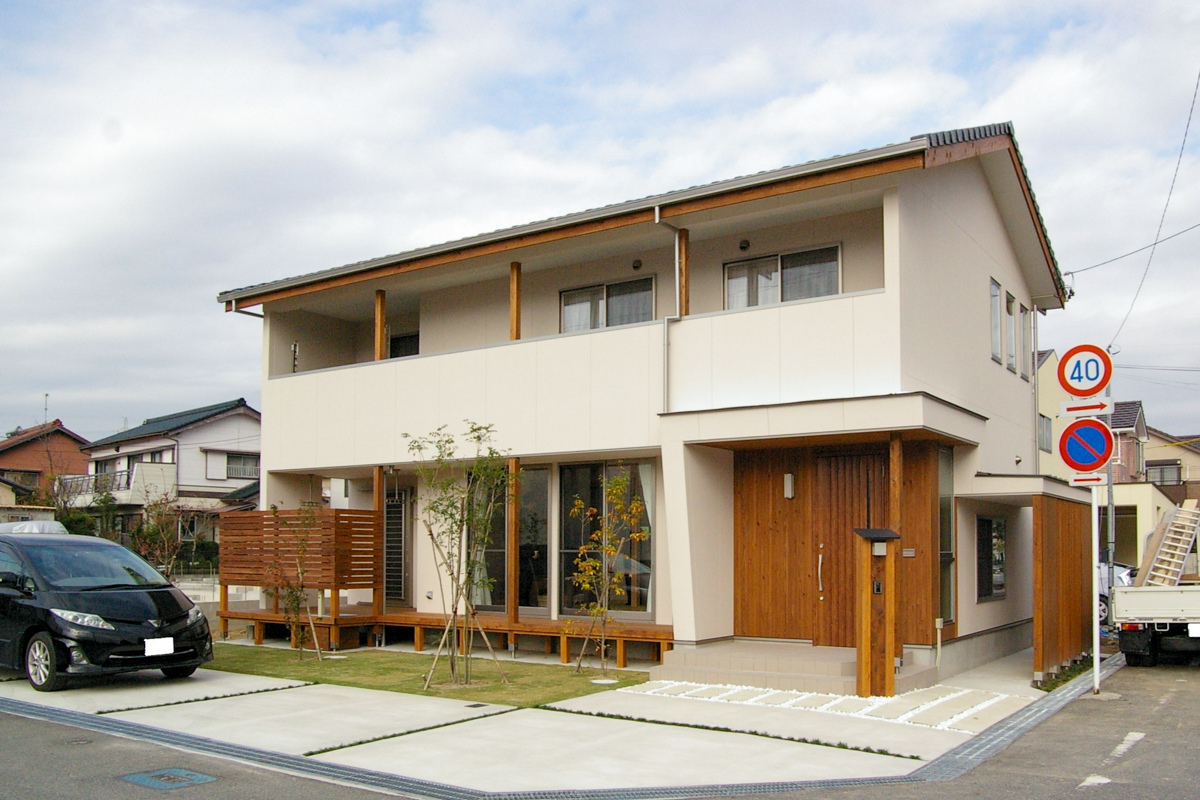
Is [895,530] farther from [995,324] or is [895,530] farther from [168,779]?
[168,779]

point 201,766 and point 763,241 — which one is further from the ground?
point 763,241

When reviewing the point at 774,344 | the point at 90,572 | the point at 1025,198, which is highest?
the point at 1025,198

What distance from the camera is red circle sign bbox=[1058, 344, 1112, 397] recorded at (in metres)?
11.2

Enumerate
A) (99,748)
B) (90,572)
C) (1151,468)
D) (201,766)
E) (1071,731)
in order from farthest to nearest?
1. (1151,468)
2. (90,572)
3. (1071,731)
4. (99,748)
5. (201,766)

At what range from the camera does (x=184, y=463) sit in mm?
46031

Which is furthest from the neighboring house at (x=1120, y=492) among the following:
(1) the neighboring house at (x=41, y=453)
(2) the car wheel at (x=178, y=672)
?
(1) the neighboring house at (x=41, y=453)

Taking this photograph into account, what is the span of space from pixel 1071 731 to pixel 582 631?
6088 millimetres

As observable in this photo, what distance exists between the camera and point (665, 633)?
1253 centimetres

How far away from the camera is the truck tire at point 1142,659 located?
1377 centimetres

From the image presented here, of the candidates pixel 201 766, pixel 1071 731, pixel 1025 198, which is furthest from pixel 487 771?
pixel 1025 198

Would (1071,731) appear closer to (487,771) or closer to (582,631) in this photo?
(487,771)

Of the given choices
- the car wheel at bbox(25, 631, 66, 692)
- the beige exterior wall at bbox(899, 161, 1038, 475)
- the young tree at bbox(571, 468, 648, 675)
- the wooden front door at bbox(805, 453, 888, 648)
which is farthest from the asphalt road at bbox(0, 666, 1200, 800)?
the young tree at bbox(571, 468, 648, 675)

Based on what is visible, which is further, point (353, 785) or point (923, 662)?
point (923, 662)

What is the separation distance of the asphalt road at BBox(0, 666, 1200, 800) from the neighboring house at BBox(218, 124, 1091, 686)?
2436 millimetres
